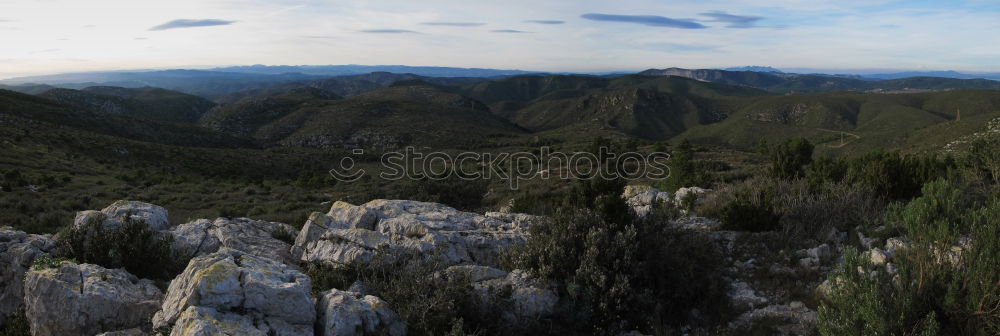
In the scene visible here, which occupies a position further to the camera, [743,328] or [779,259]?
[779,259]

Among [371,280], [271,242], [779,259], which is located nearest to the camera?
[371,280]

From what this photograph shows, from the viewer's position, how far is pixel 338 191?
2703 cm

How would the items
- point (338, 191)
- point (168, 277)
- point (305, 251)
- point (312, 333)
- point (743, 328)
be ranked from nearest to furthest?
point (312, 333)
point (743, 328)
point (168, 277)
point (305, 251)
point (338, 191)

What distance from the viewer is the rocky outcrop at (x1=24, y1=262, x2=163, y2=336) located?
521 cm

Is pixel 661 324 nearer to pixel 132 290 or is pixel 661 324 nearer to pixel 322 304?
pixel 322 304

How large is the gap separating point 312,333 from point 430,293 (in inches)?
54.9

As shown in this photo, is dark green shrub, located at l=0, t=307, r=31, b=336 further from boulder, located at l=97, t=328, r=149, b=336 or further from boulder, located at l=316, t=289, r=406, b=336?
boulder, located at l=316, t=289, r=406, b=336

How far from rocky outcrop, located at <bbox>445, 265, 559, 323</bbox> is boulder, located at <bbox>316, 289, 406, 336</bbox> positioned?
1082mm

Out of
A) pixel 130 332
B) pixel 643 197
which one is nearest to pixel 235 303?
pixel 130 332

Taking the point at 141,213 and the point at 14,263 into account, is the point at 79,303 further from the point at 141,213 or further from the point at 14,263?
the point at 141,213

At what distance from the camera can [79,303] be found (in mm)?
5215

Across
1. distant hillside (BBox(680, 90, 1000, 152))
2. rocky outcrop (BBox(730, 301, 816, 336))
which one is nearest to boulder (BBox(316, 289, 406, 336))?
rocky outcrop (BBox(730, 301, 816, 336))

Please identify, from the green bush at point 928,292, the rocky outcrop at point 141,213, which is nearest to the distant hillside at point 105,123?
the rocky outcrop at point 141,213

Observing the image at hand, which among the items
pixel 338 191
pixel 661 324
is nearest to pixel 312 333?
pixel 661 324
